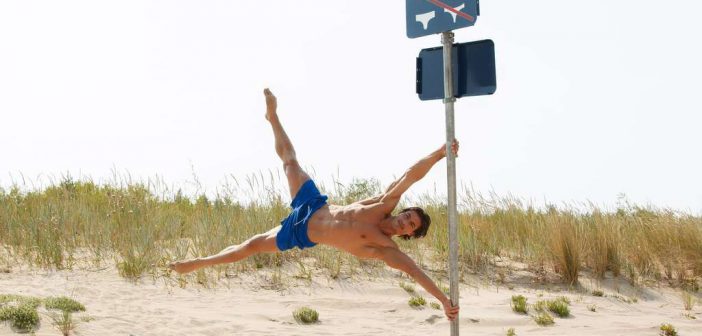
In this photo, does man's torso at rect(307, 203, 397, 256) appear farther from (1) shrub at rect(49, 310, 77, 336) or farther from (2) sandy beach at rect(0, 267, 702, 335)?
(1) shrub at rect(49, 310, 77, 336)

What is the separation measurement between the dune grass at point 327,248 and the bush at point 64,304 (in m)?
1.73

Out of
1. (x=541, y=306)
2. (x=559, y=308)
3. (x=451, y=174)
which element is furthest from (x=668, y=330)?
(x=451, y=174)

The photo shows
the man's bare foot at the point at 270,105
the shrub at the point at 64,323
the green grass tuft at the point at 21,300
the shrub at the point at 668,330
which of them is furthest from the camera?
the shrub at the point at 668,330

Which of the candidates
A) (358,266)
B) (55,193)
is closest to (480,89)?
(358,266)

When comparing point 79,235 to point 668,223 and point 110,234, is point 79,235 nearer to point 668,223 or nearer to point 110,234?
point 110,234

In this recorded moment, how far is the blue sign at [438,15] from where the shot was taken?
562 centimetres

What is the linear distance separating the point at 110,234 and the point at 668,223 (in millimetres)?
8338

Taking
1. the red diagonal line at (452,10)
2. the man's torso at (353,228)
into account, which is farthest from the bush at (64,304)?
the red diagonal line at (452,10)

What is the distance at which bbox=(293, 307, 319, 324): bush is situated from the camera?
816 centimetres

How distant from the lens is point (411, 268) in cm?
546

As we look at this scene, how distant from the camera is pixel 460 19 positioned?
565cm

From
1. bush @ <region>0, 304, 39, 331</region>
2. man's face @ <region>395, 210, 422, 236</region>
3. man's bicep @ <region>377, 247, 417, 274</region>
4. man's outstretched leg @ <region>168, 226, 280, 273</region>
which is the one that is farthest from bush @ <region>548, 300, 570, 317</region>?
bush @ <region>0, 304, 39, 331</region>

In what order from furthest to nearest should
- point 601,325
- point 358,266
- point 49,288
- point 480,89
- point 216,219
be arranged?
1. point 216,219
2. point 358,266
3. point 49,288
4. point 601,325
5. point 480,89

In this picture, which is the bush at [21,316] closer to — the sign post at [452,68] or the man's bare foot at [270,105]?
the man's bare foot at [270,105]
